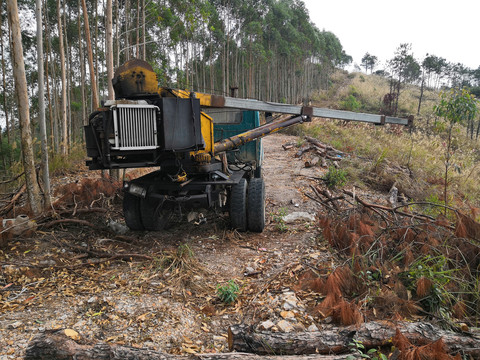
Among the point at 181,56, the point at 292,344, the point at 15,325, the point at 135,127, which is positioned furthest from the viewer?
the point at 181,56

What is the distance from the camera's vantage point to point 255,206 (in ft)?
17.0

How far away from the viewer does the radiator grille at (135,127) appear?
360 cm

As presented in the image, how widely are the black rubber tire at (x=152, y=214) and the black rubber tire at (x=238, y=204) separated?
1150 mm

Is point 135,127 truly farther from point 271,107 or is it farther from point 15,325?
point 271,107

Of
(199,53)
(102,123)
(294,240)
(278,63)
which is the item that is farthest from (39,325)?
(278,63)

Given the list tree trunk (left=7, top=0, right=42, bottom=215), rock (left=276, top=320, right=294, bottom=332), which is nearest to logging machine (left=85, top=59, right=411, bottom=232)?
tree trunk (left=7, top=0, right=42, bottom=215)

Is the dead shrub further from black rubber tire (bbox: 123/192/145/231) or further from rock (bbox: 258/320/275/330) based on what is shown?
black rubber tire (bbox: 123/192/145/231)

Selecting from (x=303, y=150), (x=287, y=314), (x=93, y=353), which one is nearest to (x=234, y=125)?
(x=287, y=314)

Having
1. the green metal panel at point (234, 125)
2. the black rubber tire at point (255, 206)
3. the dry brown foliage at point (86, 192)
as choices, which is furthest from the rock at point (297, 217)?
the dry brown foliage at point (86, 192)

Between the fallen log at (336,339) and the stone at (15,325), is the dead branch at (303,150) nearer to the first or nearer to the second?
the fallen log at (336,339)

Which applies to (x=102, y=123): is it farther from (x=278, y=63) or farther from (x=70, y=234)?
(x=278, y=63)

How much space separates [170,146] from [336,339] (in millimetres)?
2655

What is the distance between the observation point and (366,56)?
76.9 meters

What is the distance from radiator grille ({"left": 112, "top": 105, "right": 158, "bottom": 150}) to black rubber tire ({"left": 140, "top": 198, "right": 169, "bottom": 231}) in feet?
4.97
